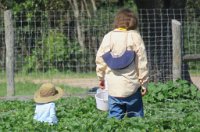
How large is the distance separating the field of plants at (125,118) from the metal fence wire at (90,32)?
1756 millimetres

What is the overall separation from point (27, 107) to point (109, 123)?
2.54 meters

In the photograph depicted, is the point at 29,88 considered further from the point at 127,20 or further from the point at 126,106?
the point at 127,20

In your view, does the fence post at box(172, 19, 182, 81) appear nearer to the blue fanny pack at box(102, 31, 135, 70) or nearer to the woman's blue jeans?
the woman's blue jeans

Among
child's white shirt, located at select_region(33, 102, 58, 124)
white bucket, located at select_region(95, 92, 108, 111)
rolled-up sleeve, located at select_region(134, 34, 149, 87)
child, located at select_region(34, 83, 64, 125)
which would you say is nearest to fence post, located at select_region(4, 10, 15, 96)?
Answer: white bucket, located at select_region(95, 92, 108, 111)

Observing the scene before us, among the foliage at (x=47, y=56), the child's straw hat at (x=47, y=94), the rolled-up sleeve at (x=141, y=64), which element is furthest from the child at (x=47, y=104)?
the foliage at (x=47, y=56)

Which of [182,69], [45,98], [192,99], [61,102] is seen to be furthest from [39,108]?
[182,69]

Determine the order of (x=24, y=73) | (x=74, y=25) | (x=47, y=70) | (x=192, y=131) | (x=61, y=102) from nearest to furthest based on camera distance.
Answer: (x=192, y=131) → (x=61, y=102) → (x=47, y=70) → (x=24, y=73) → (x=74, y=25)

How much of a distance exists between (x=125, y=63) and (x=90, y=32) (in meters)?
7.65

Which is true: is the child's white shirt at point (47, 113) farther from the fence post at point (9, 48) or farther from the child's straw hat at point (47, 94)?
the fence post at point (9, 48)

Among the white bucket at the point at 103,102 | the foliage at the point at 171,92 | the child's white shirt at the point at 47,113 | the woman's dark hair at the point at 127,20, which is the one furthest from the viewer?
the foliage at the point at 171,92

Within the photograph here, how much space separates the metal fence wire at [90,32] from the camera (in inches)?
523

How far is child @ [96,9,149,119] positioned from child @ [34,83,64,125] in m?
0.70

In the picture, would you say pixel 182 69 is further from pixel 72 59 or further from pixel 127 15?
pixel 127 15

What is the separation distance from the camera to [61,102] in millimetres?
10742
